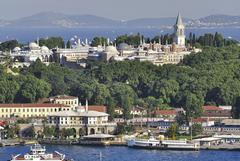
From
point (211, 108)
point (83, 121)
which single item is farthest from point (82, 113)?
point (211, 108)

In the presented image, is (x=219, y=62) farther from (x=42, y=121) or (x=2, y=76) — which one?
(x=42, y=121)

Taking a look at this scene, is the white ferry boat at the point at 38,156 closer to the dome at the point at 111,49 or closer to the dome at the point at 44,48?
the dome at the point at 111,49

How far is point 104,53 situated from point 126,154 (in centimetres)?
2454

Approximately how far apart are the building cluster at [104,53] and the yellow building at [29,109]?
13.3 meters

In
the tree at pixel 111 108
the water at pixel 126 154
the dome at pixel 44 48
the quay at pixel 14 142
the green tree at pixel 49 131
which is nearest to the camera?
the water at pixel 126 154

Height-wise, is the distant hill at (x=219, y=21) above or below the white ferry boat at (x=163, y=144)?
below

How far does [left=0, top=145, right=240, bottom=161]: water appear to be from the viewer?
3450cm

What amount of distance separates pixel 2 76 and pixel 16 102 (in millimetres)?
3254

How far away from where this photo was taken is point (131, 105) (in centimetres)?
4453

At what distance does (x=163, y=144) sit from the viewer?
123 feet

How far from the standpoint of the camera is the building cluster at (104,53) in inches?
2330

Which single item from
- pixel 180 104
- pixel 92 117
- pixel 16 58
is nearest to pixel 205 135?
pixel 92 117

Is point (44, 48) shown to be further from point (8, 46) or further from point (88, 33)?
point (88, 33)

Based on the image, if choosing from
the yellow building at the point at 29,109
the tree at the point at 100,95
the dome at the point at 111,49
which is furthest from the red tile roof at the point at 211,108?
the dome at the point at 111,49
